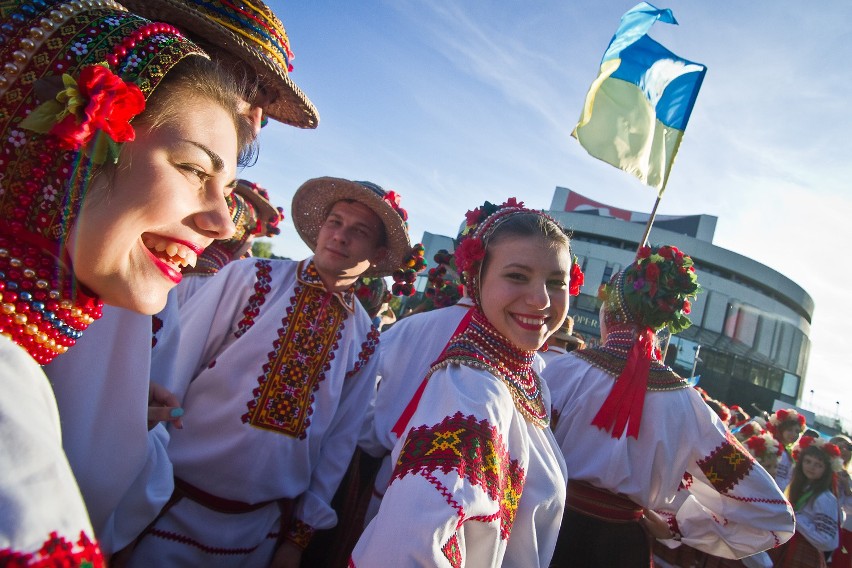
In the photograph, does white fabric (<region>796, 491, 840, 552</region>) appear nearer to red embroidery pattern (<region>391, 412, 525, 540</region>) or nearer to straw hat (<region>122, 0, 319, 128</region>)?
red embroidery pattern (<region>391, 412, 525, 540</region>)

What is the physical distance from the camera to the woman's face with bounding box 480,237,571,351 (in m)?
2.04

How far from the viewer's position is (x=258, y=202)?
5113 millimetres

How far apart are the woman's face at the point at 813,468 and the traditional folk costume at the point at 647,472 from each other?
5.04 meters

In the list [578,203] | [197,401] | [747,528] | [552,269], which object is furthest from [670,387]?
[578,203]

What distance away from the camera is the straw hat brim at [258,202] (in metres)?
5.00

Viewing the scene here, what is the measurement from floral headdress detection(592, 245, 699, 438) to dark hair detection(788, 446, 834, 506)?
5.01 m

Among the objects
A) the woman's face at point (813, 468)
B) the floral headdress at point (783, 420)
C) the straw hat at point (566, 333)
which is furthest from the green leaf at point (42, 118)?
the floral headdress at point (783, 420)

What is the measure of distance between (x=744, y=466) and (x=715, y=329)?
1896 inches

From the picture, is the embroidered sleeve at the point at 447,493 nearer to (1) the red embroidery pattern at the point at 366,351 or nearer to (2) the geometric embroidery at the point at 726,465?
(1) the red embroidery pattern at the point at 366,351

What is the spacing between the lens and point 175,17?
1429mm

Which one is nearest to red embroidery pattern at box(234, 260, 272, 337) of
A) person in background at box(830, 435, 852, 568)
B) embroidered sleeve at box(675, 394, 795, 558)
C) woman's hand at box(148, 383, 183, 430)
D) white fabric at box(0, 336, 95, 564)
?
woman's hand at box(148, 383, 183, 430)

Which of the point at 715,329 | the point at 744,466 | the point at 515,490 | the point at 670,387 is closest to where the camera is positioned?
the point at 515,490

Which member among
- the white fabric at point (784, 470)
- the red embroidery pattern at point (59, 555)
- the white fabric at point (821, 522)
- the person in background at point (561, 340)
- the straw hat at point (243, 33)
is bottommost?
the white fabric at point (821, 522)

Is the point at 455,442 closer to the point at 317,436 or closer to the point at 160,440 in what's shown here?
the point at 160,440
